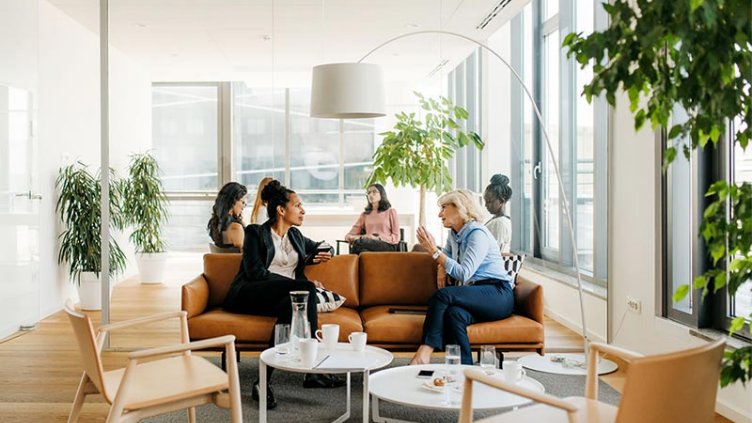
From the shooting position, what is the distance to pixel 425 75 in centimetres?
548

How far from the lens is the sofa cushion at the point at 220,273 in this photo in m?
4.98

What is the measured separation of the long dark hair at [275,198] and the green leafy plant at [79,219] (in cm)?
234

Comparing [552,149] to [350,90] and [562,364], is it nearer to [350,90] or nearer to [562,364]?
[562,364]

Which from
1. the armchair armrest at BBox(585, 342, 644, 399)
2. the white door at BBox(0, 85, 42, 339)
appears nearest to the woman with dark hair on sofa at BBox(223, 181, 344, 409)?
the armchair armrest at BBox(585, 342, 644, 399)

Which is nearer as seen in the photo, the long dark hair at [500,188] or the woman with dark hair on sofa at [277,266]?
the woman with dark hair on sofa at [277,266]

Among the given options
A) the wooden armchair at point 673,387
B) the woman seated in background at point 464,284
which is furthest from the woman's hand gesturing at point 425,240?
the wooden armchair at point 673,387

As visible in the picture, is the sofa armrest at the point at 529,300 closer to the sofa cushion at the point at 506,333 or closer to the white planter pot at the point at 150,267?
the sofa cushion at the point at 506,333

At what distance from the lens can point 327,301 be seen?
4762 millimetres

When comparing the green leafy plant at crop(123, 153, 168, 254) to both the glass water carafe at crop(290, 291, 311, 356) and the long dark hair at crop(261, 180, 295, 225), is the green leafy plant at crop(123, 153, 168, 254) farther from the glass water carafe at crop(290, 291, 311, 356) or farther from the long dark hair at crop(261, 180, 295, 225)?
the glass water carafe at crop(290, 291, 311, 356)

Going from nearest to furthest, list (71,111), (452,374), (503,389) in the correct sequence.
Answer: (503,389)
(452,374)
(71,111)

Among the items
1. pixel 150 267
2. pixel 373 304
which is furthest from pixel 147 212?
pixel 373 304

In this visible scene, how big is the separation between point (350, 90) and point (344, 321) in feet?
4.50

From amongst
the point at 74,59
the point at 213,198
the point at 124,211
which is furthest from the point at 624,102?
the point at 74,59

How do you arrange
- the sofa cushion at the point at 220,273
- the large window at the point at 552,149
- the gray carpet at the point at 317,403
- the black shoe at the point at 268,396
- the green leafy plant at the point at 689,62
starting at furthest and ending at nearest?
the large window at the point at 552,149 < the sofa cushion at the point at 220,273 < the black shoe at the point at 268,396 < the gray carpet at the point at 317,403 < the green leafy plant at the point at 689,62
